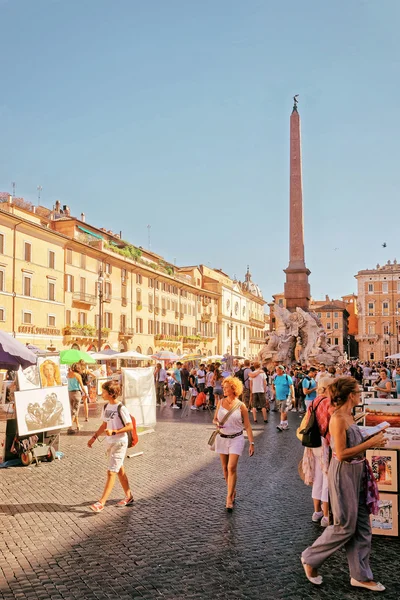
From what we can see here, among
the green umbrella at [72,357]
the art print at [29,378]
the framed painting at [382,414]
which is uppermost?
the green umbrella at [72,357]

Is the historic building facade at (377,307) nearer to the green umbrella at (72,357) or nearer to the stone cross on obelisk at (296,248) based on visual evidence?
the stone cross on obelisk at (296,248)

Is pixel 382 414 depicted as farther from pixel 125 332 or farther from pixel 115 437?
pixel 125 332

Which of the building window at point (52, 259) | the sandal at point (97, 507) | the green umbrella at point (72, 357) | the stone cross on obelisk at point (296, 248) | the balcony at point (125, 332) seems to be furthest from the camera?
the balcony at point (125, 332)

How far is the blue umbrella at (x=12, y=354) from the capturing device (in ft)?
27.2

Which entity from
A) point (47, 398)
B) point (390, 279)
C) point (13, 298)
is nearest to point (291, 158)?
point (13, 298)

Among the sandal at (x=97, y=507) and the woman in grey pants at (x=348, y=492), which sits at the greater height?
the woman in grey pants at (x=348, y=492)

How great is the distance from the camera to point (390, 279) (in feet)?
345

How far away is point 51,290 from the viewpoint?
123ft

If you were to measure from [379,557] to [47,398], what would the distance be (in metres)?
6.52

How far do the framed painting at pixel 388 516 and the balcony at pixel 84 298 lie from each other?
117 ft

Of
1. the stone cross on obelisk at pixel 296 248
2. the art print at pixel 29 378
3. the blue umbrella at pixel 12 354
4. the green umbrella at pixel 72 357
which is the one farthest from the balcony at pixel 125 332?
the blue umbrella at pixel 12 354

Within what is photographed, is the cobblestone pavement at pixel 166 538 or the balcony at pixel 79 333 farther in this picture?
the balcony at pixel 79 333

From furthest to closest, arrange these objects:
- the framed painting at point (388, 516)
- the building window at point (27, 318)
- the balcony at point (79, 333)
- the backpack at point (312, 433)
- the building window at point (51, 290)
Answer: the balcony at point (79, 333) → the building window at point (51, 290) → the building window at point (27, 318) → the framed painting at point (388, 516) → the backpack at point (312, 433)

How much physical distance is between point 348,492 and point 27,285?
3298cm
